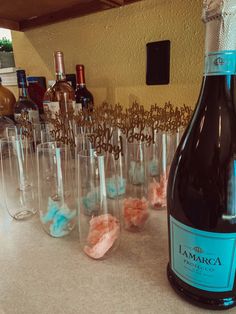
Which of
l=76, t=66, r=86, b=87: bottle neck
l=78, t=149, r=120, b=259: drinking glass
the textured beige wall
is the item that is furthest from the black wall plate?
l=78, t=149, r=120, b=259: drinking glass

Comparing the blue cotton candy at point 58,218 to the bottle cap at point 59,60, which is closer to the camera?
the blue cotton candy at point 58,218

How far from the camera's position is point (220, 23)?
195 millimetres

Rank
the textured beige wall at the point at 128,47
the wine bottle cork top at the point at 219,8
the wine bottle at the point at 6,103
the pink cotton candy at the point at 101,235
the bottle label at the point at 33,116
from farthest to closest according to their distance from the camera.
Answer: the wine bottle at the point at 6,103, the bottle label at the point at 33,116, the textured beige wall at the point at 128,47, the pink cotton candy at the point at 101,235, the wine bottle cork top at the point at 219,8

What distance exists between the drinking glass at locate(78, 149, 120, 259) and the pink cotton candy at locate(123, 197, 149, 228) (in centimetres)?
4

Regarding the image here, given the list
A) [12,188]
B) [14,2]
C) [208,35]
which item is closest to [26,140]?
[12,188]

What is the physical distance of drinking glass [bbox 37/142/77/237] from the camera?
0.37m

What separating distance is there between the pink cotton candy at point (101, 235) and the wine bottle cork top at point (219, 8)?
25 cm

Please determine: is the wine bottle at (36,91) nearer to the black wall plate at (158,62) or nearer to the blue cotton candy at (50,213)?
the black wall plate at (158,62)

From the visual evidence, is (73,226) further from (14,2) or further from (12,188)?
(14,2)

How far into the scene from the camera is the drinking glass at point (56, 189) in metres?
0.37

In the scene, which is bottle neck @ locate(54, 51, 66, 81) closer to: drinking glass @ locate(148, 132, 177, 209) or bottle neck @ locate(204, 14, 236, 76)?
drinking glass @ locate(148, 132, 177, 209)

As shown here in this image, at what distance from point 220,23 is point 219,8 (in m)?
0.01

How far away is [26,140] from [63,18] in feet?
2.09

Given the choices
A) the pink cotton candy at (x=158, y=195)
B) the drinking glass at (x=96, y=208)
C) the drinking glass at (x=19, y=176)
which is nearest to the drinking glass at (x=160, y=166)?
the pink cotton candy at (x=158, y=195)
